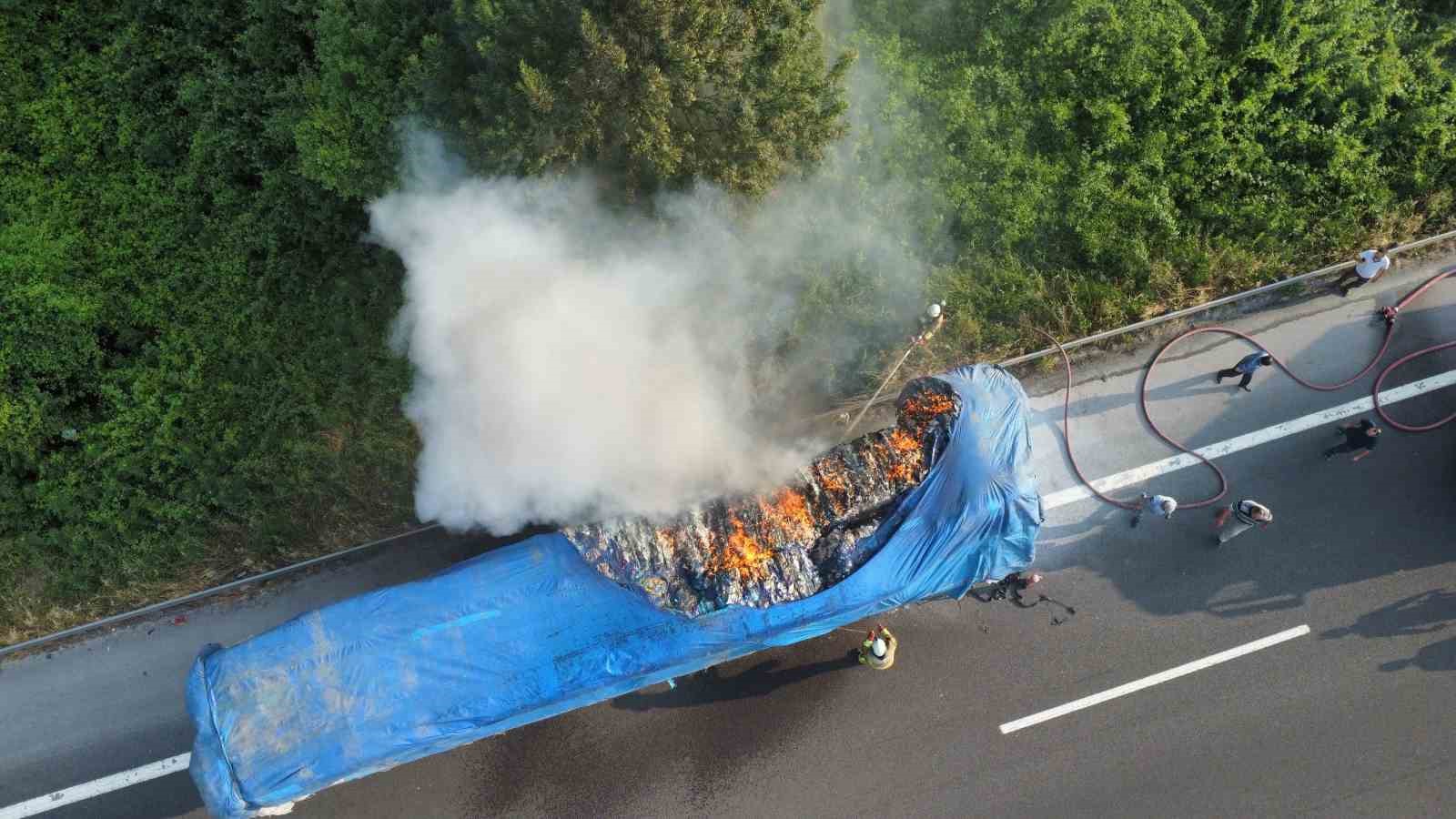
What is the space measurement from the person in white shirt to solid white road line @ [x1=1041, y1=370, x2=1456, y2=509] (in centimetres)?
109

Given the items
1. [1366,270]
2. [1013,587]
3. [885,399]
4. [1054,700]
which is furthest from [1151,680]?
[1366,270]

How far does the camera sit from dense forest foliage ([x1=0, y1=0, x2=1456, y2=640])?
7855mm

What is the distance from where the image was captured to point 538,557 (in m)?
6.48

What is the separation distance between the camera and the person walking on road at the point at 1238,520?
24.4 ft

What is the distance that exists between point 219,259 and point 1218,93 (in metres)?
10.3

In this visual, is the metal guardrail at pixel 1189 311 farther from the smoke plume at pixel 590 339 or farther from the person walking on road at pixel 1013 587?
the person walking on road at pixel 1013 587

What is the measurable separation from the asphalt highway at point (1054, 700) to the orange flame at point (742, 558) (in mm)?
1547

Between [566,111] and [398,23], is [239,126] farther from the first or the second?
[566,111]

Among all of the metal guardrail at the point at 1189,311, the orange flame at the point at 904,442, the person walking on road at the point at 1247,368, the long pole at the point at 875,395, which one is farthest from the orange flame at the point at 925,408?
the person walking on road at the point at 1247,368

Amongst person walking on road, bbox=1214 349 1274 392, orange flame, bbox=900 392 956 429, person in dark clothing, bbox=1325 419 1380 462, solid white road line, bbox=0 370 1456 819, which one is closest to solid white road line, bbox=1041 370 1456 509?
solid white road line, bbox=0 370 1456 819

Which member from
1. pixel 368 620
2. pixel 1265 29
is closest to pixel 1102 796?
pixel 368 620

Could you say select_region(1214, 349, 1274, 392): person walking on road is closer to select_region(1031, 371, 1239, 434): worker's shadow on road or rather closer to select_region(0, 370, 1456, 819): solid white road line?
select_region(1031, 371, 1239, 434): worker's shadow on road

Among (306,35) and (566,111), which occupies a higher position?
(306,35)

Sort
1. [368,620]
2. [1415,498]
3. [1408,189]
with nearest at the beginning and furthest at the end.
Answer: [368,620], [1415,498], [1408,189]
